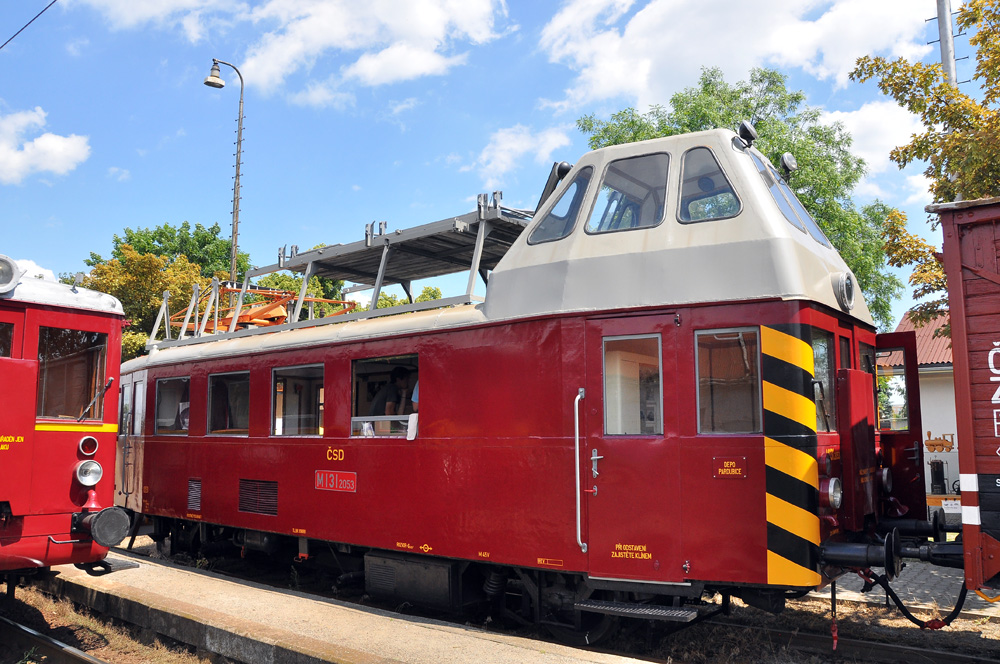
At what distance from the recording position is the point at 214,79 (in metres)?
18.4

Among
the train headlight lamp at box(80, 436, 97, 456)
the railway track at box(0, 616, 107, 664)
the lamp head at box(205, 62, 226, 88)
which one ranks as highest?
the lamp head at box(205, 62, 226, 88)

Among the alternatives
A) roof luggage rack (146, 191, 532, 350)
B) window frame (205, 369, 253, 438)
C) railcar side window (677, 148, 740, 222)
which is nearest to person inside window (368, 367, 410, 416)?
roof luggage rack (146, 191, 532, 350)

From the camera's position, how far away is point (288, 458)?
9023 millimetres

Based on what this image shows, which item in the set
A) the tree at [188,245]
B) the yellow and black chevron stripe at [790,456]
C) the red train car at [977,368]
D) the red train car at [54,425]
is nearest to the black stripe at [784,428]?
the yellow and black chevron stripe at [790,456]

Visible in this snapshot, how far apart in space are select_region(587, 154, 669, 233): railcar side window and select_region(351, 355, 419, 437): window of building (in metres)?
2.48

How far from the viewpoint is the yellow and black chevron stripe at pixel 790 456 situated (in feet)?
18.2

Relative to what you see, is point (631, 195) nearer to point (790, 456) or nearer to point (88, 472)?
point (790, 456)

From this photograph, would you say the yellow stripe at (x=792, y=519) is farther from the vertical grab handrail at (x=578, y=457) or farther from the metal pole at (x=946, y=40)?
the metal pole at (x=946, y=40)

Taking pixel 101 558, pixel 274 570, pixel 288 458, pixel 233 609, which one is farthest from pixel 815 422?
pixel 274 570

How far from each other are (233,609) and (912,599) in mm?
7171

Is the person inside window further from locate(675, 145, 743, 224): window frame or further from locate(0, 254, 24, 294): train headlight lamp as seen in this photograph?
locate(0, 254, 24, 294): train headlight lamp

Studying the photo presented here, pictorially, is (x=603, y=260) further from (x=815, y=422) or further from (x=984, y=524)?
(x=984, y=524)

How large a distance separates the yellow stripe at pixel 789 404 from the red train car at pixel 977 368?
3.19 ft

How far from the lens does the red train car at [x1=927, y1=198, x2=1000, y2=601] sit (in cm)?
501
